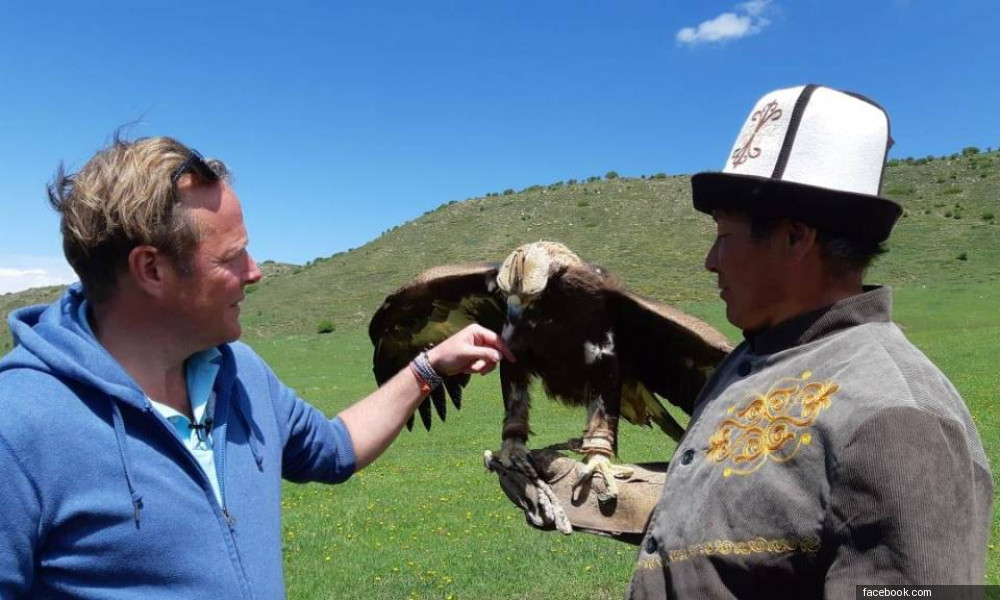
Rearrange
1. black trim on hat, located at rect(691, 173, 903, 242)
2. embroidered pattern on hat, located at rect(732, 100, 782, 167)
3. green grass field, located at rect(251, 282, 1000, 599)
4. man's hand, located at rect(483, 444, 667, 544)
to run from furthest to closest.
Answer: green grass field, located at rect(251, 282, 1000, 599) → man's hand, located at rect(483, 444, 667, 544) → embroidered pattern on hat, located at rect(732, 100, 782, 167) → black trim on hat, located at rect(691, 173, 903, 242)

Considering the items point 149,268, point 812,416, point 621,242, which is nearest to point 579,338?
point 812,416

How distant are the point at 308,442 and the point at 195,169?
3.95 ft

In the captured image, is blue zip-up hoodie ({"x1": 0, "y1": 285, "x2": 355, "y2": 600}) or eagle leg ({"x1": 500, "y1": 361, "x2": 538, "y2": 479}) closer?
blue zip-up hoodie ({"x1": 0, "y1": 285, "x2": 355, "y2": 600})

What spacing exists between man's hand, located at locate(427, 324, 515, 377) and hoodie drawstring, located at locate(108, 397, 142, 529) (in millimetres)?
1447

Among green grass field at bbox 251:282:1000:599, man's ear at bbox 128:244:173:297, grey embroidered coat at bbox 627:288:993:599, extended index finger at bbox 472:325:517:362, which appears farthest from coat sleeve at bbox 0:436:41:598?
green grass field at bbox 251:282:1000:599

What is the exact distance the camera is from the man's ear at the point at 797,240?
5.90 ft

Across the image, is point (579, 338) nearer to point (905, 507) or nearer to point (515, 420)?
point (515, 420)

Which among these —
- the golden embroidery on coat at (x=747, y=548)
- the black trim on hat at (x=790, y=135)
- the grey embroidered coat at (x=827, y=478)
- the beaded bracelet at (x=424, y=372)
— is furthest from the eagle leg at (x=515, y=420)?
the black trim on hat at (x=790, y=135)

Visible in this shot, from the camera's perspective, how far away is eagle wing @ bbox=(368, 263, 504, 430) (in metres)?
3.49

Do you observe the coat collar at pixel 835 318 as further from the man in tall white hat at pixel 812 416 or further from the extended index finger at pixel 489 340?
the extended index finger at pixel 489 340

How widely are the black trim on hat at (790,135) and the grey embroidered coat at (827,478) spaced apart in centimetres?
36

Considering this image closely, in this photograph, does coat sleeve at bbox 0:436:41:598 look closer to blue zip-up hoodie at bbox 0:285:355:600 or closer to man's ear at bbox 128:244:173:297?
blue zip-up hoodie at bbox 0:285:355:600

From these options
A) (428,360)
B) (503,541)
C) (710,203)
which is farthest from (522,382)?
(503,541)

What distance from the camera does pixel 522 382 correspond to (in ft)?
11.1
